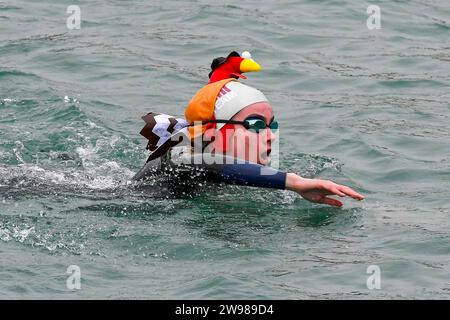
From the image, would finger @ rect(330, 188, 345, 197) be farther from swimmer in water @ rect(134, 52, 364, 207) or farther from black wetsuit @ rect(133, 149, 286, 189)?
swimmer in water @ rect(134, 52, 364, 207)

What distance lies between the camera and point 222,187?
8.24m

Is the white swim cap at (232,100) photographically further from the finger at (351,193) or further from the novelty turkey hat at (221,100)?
the finger at (351,193)

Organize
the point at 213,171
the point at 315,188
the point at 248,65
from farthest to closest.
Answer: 1. the point at 248,65
2. the point at 213,171
3. the point at 315,188

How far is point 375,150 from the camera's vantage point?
32.0 feet

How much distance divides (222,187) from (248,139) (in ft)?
1.83

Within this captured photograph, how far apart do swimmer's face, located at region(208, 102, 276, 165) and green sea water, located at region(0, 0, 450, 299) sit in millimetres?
409

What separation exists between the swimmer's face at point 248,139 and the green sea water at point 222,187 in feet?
1.34

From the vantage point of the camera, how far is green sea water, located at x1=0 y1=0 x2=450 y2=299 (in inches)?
271

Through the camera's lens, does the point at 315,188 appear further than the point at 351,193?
Yes

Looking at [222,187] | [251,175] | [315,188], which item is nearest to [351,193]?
[315,188]

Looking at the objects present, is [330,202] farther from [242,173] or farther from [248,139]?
[248,139]

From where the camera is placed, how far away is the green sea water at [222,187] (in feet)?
22.6
